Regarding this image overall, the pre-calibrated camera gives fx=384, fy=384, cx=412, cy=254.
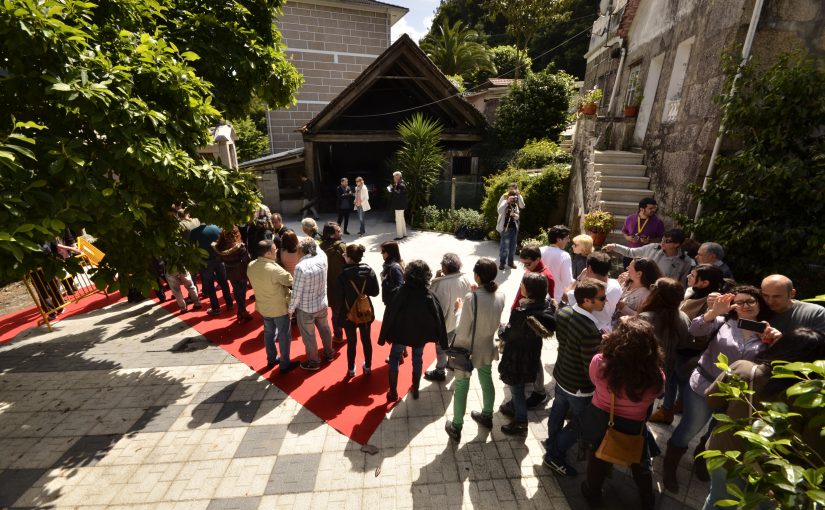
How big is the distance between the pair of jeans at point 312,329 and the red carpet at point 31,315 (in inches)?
210

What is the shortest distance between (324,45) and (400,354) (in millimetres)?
18508

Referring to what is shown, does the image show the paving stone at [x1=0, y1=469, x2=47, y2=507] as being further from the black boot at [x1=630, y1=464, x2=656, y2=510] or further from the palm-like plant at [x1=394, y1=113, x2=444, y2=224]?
the palm-like plant at [x1=394, y1=113, x2=444, y2=224]

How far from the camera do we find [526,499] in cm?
326

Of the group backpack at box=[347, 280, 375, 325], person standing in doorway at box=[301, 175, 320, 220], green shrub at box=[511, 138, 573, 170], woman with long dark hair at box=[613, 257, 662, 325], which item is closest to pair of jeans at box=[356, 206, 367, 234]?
person standing in doorway at box=[301, 175, 320, 220]

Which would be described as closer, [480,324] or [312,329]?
[480,324]

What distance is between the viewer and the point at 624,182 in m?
8.65

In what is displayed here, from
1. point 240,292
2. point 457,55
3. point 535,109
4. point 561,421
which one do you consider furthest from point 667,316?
point 457,55

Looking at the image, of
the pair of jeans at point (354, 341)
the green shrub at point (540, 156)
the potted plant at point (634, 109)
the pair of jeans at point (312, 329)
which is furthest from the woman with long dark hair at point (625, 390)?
the green shrub at point (540, 156)

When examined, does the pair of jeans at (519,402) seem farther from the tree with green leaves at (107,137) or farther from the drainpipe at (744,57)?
the drainpipe at (744,57)

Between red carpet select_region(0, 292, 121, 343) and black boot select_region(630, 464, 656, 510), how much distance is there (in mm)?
9092

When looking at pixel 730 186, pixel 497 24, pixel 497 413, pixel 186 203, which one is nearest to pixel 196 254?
pixel 186 203

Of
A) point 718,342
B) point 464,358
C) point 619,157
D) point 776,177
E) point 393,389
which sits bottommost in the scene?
point 393,389

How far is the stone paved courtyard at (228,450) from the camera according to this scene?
3.35 meters

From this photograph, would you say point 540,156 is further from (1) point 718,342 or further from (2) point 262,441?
(2) point 262,441
